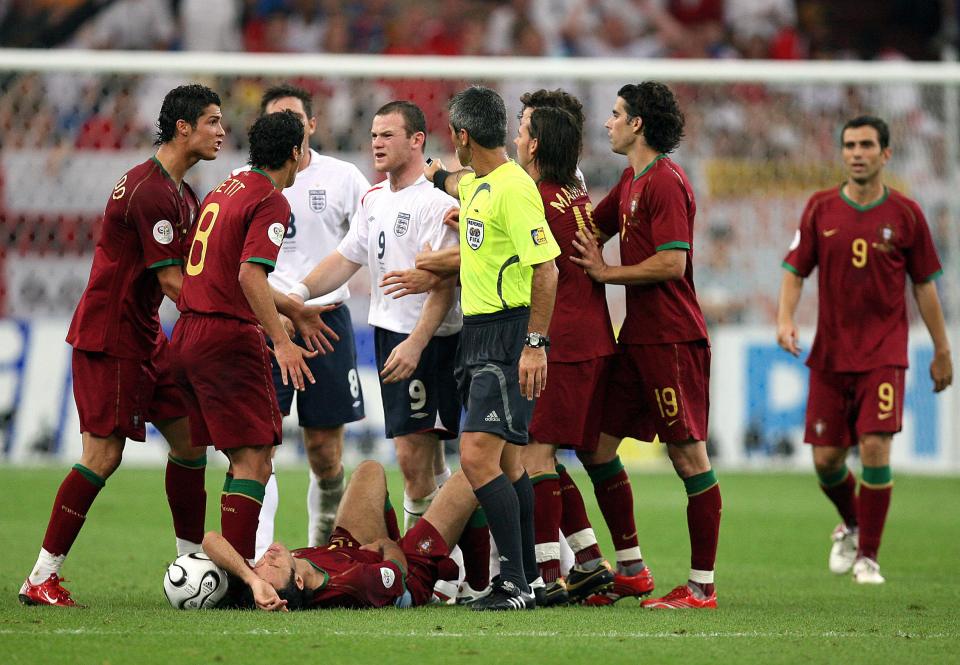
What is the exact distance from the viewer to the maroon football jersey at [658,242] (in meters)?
6.48

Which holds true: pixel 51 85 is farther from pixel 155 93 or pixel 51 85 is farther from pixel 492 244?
pixel 492 244

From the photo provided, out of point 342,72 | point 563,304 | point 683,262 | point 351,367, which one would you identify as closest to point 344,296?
point 351,367

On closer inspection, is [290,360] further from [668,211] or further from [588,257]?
[668,211]

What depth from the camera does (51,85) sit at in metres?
13.9

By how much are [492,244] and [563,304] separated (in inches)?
27.9

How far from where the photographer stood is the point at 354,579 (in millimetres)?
6148

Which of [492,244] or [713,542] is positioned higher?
[492,244]

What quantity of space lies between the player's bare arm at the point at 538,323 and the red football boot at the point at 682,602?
1.25 meters

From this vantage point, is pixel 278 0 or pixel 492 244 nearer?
pixel 492 244

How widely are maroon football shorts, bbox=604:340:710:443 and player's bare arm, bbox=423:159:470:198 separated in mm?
1174

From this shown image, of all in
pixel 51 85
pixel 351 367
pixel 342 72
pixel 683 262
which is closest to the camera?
pixel 683 262

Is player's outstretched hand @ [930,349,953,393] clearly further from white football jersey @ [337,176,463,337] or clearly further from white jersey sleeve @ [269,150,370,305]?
white jersey sleeve @ [269,150,370,305]

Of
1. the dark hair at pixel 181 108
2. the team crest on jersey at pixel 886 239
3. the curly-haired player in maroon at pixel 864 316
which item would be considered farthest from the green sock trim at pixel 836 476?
the dark hair at pixel 181 108

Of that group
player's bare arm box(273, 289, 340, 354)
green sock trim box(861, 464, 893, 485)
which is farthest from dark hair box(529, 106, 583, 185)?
green sock trim box(861, 464, 893, 485)
